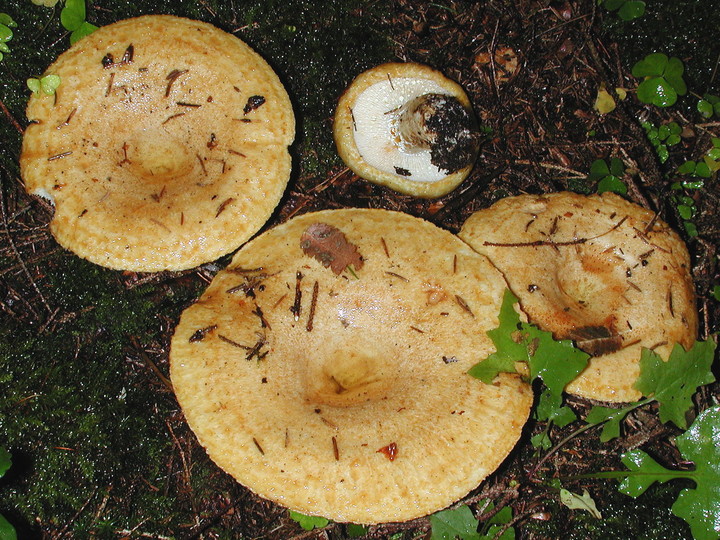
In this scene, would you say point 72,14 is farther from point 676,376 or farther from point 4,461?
point 676,376

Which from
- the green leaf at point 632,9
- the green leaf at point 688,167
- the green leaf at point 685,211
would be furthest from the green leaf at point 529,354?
the green leaf at point 632,9

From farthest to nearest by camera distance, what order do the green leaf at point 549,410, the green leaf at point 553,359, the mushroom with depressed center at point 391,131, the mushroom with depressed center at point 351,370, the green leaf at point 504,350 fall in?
the mushroom with depressed center at point 391,131
the green leaf at point 549,410
the green leaf at point 553,359
the green leaf at point 504,350
the mushroom with depressed center at point 351,370

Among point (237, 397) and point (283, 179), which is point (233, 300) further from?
point (283, 179)

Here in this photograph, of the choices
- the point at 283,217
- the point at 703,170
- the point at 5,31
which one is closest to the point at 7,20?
the point at 5,31

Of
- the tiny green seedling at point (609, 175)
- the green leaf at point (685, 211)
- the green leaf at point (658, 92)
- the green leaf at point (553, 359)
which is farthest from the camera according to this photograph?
the green leaf at point (658, 92)

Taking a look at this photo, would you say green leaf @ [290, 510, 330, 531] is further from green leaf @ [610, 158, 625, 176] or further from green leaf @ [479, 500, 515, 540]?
green leaf @ [610, 158, 625, 176]

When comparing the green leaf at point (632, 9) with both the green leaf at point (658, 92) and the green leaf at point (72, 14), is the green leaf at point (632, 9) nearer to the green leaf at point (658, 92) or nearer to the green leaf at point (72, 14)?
the green leaf at point (658, 92)

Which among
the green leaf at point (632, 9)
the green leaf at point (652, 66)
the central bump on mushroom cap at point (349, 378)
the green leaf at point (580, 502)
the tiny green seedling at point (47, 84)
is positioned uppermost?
the green leaf at point (632, 9)
